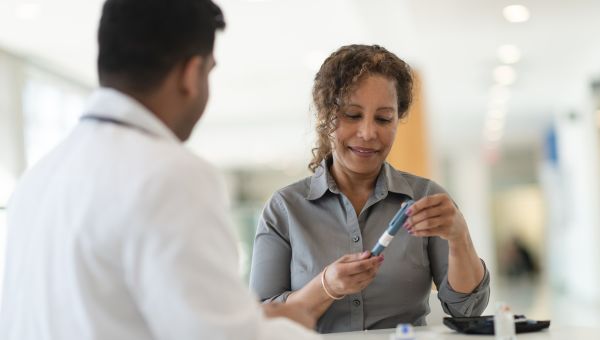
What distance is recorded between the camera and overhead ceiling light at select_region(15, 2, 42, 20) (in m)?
7.30

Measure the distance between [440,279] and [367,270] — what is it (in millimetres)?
447

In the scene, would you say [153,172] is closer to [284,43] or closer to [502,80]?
[284,43]

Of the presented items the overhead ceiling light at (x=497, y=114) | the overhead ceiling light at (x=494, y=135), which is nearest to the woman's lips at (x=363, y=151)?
the overhead ceiling light at (x=497, y=114)

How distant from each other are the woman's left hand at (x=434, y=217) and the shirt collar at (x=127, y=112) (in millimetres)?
740

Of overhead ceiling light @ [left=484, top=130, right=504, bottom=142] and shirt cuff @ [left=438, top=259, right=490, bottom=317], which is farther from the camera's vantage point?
overhead ceiling light @ [left=484, top=130, right=504, bottom=142]

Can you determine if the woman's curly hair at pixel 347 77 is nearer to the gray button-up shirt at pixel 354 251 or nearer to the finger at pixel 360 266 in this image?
the gray button-up shirt at pixel 354 251

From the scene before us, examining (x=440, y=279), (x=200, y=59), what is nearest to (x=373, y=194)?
(x=440, y=279)

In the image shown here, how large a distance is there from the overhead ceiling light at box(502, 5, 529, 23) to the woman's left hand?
6.44m

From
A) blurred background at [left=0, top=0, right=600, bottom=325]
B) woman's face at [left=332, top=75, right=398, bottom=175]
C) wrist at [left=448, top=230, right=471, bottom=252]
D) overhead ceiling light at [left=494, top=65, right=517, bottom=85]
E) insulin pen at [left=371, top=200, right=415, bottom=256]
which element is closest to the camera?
insulin pen at [left=371, top=200, right=415, bottom=256]

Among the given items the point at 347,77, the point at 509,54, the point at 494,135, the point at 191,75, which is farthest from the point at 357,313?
the point at 494,135

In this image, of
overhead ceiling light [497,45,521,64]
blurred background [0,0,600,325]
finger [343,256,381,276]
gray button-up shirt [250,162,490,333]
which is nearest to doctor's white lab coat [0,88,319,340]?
finger [343,256,381,276]

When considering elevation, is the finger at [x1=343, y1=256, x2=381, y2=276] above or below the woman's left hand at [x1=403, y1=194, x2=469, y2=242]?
below

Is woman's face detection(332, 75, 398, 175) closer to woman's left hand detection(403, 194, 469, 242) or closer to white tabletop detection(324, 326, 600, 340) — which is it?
woman's left hand detection(403, 194, 469, 242)

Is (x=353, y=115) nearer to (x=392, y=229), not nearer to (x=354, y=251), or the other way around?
(x=354, y=251)
